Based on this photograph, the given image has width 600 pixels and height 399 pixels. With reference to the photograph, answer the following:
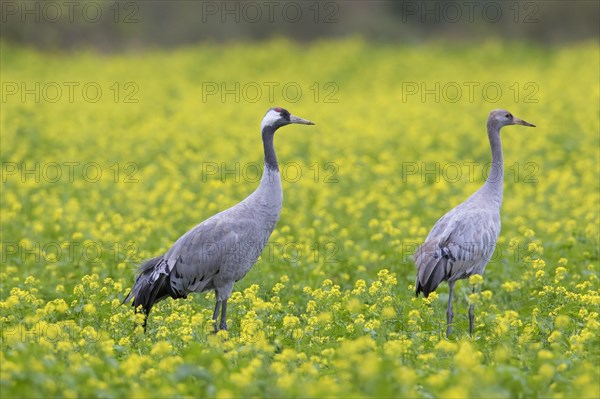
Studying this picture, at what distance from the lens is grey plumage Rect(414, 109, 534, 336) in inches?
310

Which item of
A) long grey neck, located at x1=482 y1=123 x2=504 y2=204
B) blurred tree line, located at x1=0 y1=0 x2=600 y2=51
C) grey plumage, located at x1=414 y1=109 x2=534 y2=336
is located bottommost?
grey plumage, located at x1=414 y1=109 x2=534 y2=336

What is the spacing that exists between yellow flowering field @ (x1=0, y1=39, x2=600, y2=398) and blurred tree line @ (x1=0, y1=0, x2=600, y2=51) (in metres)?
3.02

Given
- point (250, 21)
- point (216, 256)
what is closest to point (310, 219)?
point (216, 256)

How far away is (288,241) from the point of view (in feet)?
35.7

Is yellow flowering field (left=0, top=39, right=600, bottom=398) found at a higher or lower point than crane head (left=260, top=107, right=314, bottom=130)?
lower

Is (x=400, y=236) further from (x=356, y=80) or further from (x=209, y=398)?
(x=356, y=80)

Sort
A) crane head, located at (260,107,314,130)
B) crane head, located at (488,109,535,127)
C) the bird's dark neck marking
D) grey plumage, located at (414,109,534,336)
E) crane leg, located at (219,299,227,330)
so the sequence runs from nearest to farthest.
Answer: crane leg, located at (219,299,227,330) → grey plumage, located at (414,109,534,336) → the bird's dark neck marking → crane head, located at (260,107,314,130) → crane head, located at (488,109,535,127)

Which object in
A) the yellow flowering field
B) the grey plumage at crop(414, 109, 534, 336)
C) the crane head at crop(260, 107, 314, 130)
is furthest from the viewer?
the crane head at crop(260, 107, 314, 130)

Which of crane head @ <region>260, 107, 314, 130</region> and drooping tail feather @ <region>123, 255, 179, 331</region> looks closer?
drooping tail feather @ <region>123, 255, 179, 331</region>

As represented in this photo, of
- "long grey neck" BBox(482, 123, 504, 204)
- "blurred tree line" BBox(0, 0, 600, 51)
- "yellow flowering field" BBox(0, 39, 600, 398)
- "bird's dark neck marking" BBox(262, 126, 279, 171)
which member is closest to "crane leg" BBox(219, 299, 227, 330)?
"yellow flowering field" BBox(0, 39, 600, 398)

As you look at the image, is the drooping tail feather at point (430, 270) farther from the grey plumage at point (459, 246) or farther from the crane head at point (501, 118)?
the crane head at point (501, 118)

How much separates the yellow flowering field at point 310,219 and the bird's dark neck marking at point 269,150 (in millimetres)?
1297

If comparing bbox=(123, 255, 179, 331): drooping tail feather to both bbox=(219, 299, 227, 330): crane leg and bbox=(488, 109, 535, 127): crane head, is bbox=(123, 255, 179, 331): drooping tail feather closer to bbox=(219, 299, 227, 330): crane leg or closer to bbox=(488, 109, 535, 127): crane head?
bbox=(219, 299, 227, 330): crane leg

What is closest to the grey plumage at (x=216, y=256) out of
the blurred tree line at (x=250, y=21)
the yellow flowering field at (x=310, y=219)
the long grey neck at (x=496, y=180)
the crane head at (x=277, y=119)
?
the yellow flowering field at (x=310, y=219)
